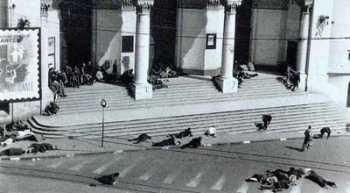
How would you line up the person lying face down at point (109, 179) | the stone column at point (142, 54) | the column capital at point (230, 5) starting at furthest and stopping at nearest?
the column capital at point (230, 5) < the stone column at point (142, 54) < the person lying face down at point (109, 179)

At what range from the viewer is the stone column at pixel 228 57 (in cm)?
5403

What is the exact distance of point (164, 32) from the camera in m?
57.6

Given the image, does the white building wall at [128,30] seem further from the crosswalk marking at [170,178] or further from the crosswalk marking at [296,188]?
the crosswalk marking at [296,188]

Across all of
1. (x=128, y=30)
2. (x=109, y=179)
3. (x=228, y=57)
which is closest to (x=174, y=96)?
(x=228, y=57)

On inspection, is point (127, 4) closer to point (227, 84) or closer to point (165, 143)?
point (227, 84)

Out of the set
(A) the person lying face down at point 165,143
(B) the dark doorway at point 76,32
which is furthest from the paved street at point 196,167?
(B) the dark doorway at point 76,32

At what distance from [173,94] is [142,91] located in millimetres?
2633

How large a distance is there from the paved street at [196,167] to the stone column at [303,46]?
35.4 ft

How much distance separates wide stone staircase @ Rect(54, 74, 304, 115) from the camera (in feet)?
165

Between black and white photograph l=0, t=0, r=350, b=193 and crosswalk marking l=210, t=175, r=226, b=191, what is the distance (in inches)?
2.6

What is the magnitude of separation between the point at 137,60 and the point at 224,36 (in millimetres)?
7264

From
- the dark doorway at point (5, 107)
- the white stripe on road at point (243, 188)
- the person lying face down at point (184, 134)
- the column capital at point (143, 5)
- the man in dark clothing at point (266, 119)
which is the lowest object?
the white stripe on road at point (243, 188)

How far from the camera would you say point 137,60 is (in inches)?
2035

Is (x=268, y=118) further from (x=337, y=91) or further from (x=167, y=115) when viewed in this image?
(x=337, y=91)
